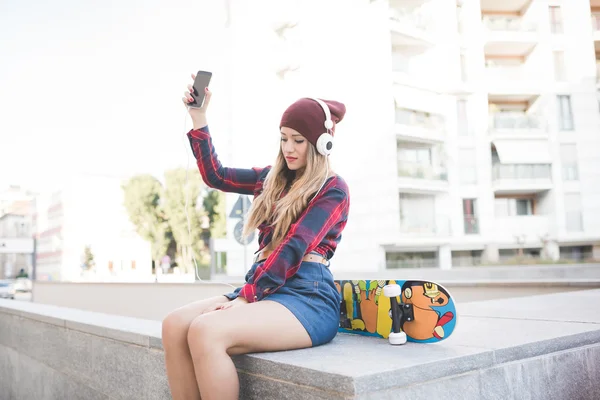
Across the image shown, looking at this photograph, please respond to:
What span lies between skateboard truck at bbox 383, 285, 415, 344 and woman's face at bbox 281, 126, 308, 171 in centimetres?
57

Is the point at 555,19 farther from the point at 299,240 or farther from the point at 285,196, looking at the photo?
the point at 299,240

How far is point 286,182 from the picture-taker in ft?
7.16

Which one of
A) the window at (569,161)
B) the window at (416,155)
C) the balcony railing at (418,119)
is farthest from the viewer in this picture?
the window at (569,161)

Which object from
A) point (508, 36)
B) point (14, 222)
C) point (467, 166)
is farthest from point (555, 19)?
point (14, 222)

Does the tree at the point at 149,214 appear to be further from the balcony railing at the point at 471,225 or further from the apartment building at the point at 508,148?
the balcony railing at the point at 471,225

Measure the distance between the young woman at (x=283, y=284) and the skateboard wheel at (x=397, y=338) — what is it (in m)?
0.21

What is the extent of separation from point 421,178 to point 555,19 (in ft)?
32.8

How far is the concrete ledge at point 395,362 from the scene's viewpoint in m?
1.50

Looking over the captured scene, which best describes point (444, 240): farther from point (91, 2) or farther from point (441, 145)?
point (91, 2)

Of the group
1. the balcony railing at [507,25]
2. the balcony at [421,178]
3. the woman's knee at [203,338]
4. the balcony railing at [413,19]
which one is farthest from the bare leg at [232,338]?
the balcony railing at [507,25]

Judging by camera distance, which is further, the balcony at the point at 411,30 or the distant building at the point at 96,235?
the distant building at the point at 96,235

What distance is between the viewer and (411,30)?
22.9 metres

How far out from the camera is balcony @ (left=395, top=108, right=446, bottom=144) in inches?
884

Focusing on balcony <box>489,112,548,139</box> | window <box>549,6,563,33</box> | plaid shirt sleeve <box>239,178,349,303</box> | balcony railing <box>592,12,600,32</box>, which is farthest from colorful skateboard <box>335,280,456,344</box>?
balcony railing <box>592,12,600,32</box>
